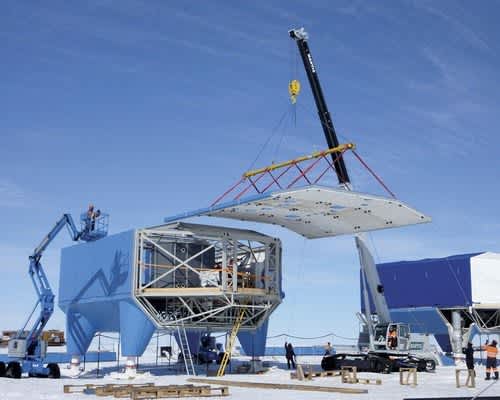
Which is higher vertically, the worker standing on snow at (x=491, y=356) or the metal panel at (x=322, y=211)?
the metal panel at (x=322, y=211)

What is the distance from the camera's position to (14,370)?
1529 inches

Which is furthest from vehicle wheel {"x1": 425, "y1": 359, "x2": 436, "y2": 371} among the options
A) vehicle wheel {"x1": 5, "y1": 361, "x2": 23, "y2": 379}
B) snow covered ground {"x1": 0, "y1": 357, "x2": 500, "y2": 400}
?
vehicle wheel {"x1": 5, "y1": 361, "x2": 23, "y2": 379}

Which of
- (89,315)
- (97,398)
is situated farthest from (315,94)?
(97,398)

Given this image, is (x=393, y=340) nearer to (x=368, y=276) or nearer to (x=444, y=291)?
(x=368, y=276)

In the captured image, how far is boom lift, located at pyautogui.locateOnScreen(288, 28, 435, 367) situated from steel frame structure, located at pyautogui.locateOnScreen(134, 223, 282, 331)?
17.3 feet

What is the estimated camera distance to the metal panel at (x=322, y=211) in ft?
125

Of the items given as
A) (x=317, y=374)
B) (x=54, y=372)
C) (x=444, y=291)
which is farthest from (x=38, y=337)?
(x=444, y=291)

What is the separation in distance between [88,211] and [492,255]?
Result: 31.1 m

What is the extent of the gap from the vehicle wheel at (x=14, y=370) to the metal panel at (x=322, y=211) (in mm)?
10988

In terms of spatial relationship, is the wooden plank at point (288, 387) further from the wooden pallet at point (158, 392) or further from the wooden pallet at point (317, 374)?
the wooden pallet at point (317, 374)

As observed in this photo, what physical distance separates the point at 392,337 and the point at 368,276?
3956 mm

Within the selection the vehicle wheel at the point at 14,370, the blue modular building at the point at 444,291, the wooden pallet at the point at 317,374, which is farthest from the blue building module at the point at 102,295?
the blue modular building at the point at 444,291

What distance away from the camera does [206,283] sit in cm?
4300

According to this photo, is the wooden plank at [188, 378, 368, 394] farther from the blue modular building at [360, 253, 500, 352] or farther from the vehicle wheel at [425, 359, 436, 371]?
the blue modular building at [360, 253, 500, 352]
